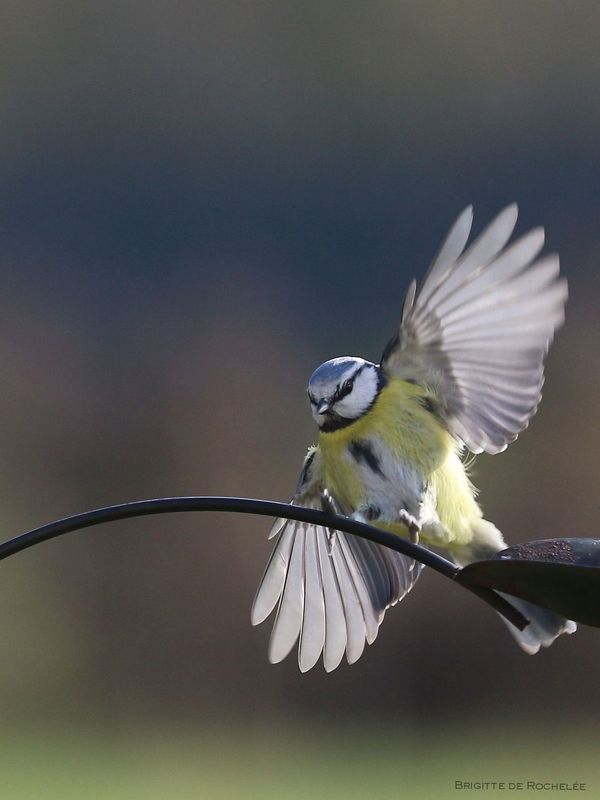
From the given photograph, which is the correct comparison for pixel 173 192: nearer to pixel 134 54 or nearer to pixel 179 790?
pixel 134 54

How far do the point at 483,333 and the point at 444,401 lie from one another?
13 cm

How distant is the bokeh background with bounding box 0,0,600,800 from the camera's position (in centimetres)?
360

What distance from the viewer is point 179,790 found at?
11.6ft

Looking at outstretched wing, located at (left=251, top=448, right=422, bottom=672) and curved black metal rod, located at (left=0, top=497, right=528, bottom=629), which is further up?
outstretched wing, located at (left=251, top=448, right=422, bottom=672)

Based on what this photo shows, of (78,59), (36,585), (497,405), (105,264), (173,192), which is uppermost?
(78,59)

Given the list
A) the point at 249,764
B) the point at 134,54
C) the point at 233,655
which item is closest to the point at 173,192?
the point at 134,54

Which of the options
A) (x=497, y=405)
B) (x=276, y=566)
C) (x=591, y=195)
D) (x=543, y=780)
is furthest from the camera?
(x=591, y=195)

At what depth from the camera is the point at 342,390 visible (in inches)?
63.1

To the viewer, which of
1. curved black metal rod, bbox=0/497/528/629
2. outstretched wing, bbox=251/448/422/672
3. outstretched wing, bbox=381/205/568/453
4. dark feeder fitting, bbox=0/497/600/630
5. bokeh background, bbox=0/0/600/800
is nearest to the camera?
dark feeder fitting, bbox=0/497/600/630

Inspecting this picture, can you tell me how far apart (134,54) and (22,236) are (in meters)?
1.59

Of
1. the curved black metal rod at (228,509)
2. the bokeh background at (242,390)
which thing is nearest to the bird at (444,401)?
the curved black metal rod at (228,509)

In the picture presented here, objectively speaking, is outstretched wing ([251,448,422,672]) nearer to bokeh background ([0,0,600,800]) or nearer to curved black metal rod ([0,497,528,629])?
curved black metal rod ([0,497,528,629])

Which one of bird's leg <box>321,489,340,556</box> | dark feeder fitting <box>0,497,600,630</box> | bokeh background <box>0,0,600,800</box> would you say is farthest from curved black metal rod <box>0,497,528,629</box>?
bokeh background <box>0,0,600,800</box>

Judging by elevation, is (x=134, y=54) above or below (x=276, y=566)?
above
